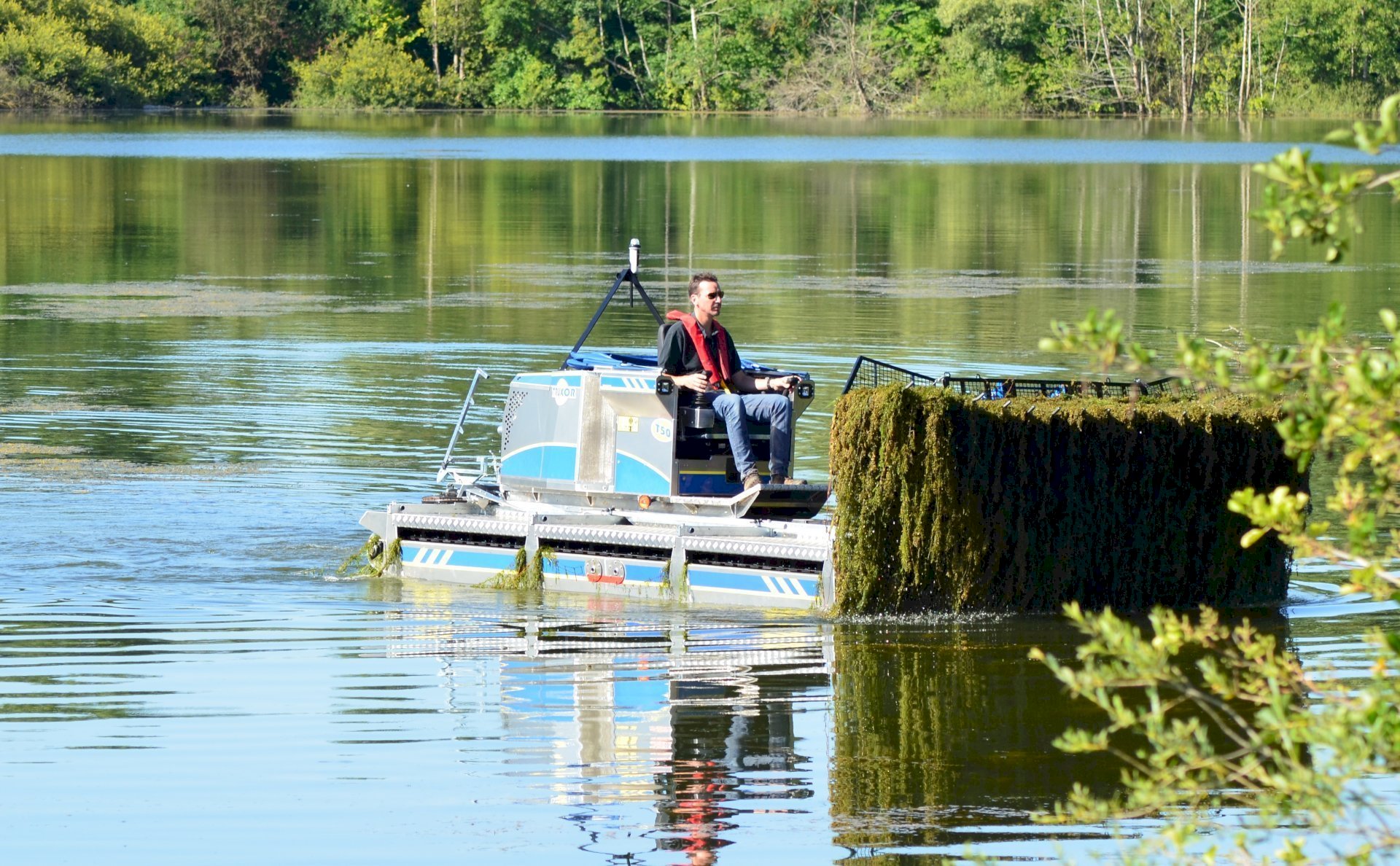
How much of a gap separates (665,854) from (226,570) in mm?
6217

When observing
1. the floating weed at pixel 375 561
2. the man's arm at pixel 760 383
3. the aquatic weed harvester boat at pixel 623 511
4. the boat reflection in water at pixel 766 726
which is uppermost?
the man's arm at pixel 760 383

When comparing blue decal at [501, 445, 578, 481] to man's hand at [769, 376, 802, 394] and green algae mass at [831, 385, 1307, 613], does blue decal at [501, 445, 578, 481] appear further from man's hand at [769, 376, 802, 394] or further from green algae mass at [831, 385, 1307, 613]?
green algae mass at [831, 385, 1307, 613]

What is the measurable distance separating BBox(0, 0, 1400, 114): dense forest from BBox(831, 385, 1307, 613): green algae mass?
80.5 metres

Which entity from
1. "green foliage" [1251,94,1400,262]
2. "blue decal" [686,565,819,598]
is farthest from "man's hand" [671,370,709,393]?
"green foliage" [1251,94,1400,262]

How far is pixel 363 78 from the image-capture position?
107312mm

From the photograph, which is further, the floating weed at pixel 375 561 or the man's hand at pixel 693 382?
the floating weed at pixel 375 561

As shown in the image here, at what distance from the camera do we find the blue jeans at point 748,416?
488 inches

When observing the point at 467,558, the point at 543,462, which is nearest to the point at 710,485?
the point at 543,462

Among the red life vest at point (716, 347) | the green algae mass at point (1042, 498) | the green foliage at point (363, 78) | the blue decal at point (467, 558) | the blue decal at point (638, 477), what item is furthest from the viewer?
the green foliage at point (363, 78)

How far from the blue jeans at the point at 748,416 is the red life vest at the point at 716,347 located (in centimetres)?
15

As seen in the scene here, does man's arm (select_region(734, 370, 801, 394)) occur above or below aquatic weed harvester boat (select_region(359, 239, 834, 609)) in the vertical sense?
above

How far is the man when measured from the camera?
12.4 metres

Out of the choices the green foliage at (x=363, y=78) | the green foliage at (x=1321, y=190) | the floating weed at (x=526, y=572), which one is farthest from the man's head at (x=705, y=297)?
the green foliage at (x=363, y=78)

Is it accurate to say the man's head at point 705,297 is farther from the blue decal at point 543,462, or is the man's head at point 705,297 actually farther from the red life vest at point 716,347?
the blue decal at point 543,462
